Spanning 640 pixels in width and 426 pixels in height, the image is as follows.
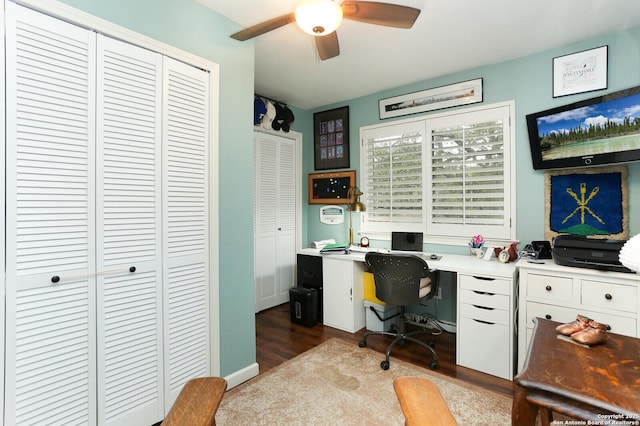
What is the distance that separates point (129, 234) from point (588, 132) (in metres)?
3.15

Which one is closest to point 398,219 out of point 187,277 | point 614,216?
point 614,216

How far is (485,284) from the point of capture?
244 cm

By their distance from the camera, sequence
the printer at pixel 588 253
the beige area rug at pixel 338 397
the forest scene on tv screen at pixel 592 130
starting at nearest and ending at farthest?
the beige area rug at pixel 338 397 < the printer at pixel 588 253 < the forest scene on tv screen at pixel 592 130

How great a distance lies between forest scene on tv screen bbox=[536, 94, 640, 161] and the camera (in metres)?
2.13

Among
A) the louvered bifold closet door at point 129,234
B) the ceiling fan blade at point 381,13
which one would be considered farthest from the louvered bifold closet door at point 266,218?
the ceiling fan blade at point 381,13

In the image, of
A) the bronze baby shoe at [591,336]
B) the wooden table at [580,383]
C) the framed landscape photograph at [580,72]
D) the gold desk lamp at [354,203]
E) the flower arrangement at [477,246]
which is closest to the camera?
the wooden table at [580,383]

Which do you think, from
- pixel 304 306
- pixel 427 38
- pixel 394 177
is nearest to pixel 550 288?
pixel 394 177

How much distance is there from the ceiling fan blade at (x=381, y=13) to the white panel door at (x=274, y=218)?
86.1 inches

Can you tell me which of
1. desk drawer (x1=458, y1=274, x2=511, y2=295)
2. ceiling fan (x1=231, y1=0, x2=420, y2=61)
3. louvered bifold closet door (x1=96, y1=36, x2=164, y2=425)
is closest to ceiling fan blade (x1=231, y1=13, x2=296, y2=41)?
ceiling fan (x1=231, y1=0, x2=420, y2=61)

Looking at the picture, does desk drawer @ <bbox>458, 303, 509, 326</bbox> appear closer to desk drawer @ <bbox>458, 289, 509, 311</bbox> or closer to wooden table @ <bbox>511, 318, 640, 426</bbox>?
desk drawer @ <bbox>458, 289, 509, 311</bbox>

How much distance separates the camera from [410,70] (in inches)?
122

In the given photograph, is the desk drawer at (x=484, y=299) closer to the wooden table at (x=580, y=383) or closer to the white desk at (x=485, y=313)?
the white desk at (x=485, y=313)

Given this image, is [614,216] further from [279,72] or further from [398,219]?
[279,72]

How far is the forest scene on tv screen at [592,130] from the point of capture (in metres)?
2.13
